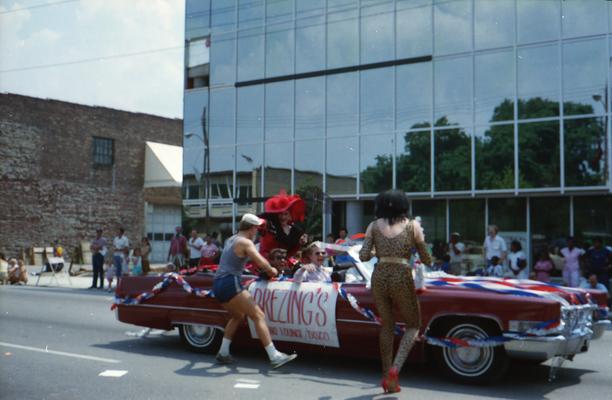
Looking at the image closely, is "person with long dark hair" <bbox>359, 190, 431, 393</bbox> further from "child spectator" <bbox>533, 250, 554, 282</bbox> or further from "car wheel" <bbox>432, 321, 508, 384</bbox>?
"child spectator" <bbox>533, 250, 554, 282</bbox>

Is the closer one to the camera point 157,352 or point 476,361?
point 476,361

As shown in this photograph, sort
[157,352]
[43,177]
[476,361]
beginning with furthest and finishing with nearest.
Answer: [43,177], [157,352], [476,361]

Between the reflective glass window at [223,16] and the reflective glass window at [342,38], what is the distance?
3971mm

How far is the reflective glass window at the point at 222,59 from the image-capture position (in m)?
23.8

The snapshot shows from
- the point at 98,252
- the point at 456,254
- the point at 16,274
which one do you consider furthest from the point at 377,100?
the point at 16,274

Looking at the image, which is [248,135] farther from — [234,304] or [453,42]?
[234,304]

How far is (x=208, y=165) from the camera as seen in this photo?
953 inches

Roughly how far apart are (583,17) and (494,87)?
8.92 feet

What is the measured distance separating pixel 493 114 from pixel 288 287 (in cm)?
1260

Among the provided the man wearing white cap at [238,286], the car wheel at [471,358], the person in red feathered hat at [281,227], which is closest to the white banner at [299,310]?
the man wearing white cap at [238,286]

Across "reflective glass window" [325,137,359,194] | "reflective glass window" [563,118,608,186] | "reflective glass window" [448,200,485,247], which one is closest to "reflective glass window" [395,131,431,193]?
"reflective glass window" [448,200,485,247]

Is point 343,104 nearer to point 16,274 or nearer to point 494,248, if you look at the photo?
point 494,248

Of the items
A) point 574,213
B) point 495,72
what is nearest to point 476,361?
point 574,213

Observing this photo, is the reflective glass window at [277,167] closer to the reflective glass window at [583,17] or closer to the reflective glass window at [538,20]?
the reflective glass window at [538,20]
